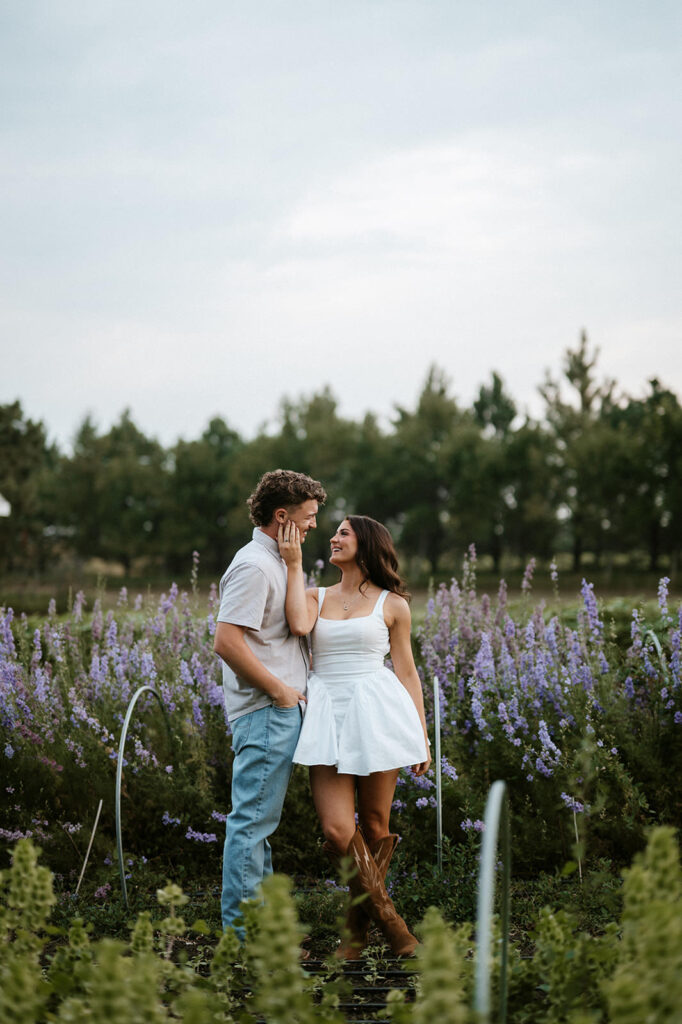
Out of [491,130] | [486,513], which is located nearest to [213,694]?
[491,130]

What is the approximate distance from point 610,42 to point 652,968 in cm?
762

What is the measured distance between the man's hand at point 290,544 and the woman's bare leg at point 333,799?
2.78ft

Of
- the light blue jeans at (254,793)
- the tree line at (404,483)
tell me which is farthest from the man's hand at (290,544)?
the tree line at (404,483)

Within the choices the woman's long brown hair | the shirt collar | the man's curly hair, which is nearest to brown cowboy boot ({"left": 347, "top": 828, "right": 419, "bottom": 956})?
the woman's long brown hair

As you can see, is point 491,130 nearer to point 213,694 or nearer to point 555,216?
point 555,216

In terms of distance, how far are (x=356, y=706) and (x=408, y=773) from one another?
1.29m

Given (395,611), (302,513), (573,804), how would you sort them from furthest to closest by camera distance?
(573,804), (395,611), (302,513)

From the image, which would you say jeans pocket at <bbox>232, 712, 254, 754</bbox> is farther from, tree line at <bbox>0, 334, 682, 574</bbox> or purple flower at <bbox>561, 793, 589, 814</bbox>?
tree line at <bbox>0, 334, 682, 574</bbox>

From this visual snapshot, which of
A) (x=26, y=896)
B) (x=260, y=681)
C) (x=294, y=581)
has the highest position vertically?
(x=294, y=581)

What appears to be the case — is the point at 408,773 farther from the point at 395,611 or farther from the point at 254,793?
the point at 254,793

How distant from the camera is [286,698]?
3.31m

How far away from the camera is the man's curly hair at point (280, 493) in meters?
3.45

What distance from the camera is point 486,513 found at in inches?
1174

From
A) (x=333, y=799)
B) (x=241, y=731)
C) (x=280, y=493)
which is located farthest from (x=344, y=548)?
(x=333, y=799)
